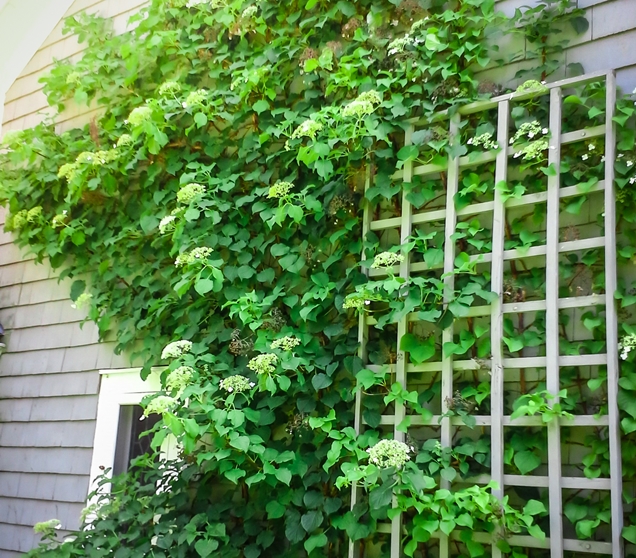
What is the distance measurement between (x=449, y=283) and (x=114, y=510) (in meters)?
1.68

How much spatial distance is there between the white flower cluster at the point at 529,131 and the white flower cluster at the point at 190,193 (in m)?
1.30

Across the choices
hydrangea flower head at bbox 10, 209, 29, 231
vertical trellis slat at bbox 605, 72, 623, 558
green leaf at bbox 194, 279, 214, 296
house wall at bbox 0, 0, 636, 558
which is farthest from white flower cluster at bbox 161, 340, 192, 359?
hydrangea flower head at bbox 10, 209, 29, 231

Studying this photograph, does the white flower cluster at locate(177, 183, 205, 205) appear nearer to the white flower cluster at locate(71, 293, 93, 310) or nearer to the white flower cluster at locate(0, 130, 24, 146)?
the white flower cluster at locate(71, 293, 93, 310)

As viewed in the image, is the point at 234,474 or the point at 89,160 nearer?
the point at 234,474

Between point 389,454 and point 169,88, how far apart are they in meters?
2.02

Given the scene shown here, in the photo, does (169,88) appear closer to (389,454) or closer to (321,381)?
(321,381)

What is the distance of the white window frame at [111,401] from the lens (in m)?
3.20

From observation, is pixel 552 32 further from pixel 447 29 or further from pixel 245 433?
pixel 245 433

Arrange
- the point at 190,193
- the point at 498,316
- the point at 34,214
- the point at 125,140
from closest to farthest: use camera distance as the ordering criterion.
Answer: the point at 498,316, the point at 190,193, the point at 125,140, the point at 34,214

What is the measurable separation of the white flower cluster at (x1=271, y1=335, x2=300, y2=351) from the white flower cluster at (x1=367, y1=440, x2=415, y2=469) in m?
0.50

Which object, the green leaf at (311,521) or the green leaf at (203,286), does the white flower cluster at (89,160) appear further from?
the green leaf at (311,521)

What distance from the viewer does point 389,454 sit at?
208 cm

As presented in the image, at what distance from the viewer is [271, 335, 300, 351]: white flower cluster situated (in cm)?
240

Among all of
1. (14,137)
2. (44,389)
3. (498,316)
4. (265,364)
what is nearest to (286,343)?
(265,364)
